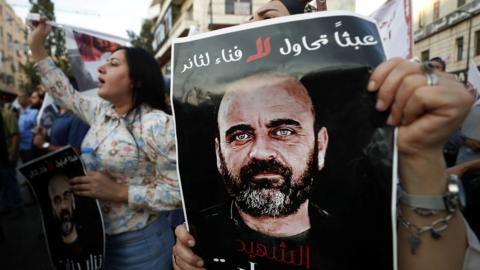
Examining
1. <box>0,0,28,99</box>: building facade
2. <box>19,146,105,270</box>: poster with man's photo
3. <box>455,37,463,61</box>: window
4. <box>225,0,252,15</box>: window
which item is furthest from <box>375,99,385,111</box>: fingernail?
<box>0,0,28,99</box>: building facade

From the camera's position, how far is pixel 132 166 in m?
1.67

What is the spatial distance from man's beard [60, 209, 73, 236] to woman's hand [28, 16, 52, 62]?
0.98 metres

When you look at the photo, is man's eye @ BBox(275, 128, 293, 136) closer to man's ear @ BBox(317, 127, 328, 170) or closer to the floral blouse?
man's ear @ BBox(317, 127, 328, 170)

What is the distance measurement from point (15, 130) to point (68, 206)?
476 centimetres

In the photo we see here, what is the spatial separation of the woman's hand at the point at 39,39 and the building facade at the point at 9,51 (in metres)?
40.6

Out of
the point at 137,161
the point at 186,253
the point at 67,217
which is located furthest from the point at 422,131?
the point at 67,217

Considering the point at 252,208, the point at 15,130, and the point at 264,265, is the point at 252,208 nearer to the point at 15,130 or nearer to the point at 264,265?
the point at 264,265

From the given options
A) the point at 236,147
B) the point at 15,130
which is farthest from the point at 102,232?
the point at 15,130

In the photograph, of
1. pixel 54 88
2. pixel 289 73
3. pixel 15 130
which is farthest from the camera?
pixel 15 130

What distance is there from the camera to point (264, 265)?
0.80 meters

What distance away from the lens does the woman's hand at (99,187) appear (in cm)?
157

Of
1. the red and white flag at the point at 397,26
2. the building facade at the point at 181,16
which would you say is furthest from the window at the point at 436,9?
the red and white flag at the point at 397,26

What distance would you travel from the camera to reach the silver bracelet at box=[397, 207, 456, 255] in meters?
0.68

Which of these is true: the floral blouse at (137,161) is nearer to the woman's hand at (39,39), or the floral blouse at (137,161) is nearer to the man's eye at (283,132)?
the woman's hand at (39,39)
